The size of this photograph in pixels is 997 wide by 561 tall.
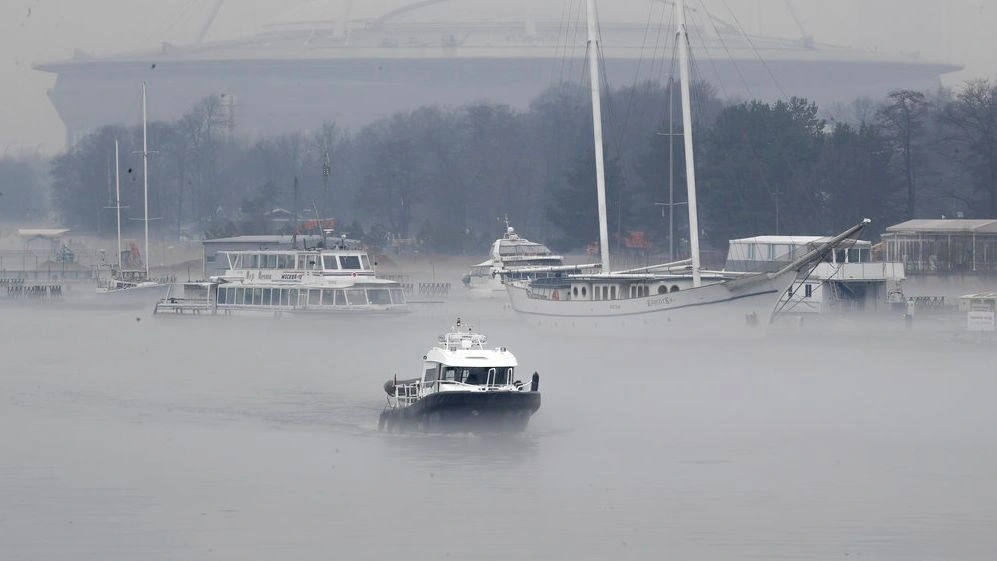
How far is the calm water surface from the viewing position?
3416cm

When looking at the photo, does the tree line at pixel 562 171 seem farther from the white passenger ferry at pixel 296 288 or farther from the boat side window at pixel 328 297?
the boat side window at pixel 328 297

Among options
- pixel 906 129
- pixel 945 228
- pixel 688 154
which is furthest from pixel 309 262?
pixel 906 129

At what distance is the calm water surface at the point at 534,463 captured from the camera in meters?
34.2

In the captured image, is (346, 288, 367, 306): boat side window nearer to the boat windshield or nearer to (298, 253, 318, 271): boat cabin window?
(298, 253, 318, 271): boat cabin window

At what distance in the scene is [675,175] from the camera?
12306cm

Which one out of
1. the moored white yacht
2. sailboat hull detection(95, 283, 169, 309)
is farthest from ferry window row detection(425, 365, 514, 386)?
sailboat hull detection(95, 283, 169, 309)

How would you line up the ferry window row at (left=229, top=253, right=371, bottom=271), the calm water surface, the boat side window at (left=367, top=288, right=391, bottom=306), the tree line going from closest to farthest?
the calm water surface < the boat side window at (left=367, top=288, right=391, bottom=306) < the ferry window row at (left=229, top=253, right=371, bottom=271) < the tree line

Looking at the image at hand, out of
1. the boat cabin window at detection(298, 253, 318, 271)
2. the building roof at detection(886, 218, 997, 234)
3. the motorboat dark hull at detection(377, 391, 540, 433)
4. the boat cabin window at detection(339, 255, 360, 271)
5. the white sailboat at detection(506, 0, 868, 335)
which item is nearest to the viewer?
the motorboat dark hull at detection(377, 391, 540, 433)

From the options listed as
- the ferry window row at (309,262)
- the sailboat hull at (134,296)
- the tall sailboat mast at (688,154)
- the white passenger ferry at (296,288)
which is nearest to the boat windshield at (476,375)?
the tall sailboat mast at (688,154)

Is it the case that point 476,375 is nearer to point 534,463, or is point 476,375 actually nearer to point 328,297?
point 534,463

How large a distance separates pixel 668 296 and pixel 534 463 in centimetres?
3335

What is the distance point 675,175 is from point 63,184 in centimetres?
7681

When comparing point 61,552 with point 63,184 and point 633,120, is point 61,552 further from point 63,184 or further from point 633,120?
point 63,184

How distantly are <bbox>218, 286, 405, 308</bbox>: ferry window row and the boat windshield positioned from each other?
158 ft
